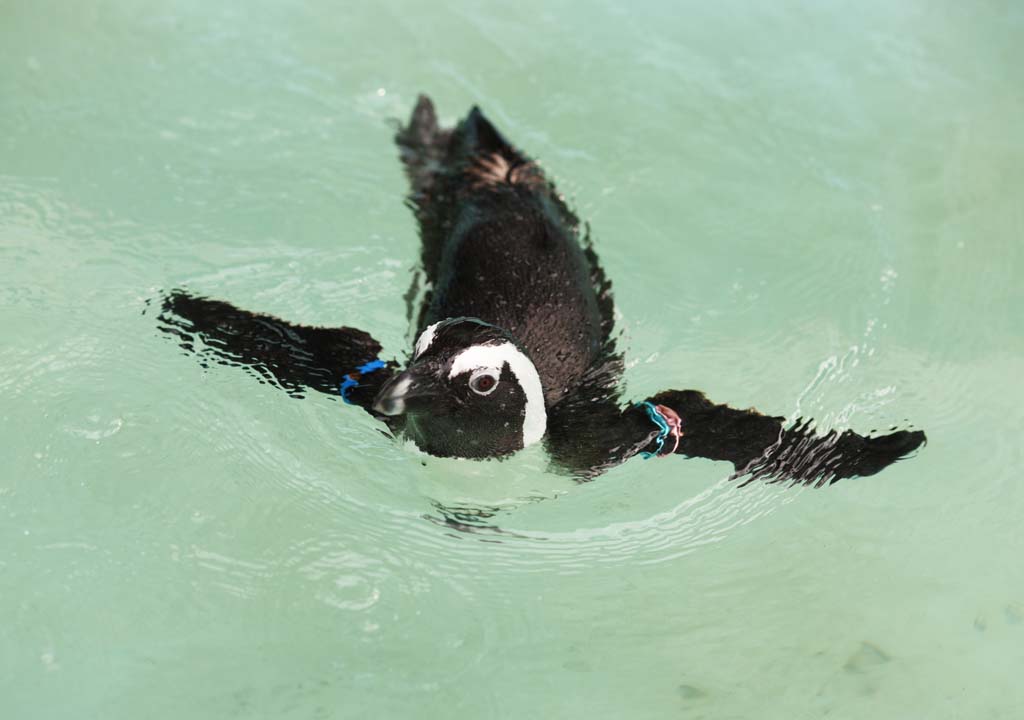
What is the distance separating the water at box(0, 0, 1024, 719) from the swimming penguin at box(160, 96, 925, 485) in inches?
4.1

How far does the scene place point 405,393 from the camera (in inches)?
99.9

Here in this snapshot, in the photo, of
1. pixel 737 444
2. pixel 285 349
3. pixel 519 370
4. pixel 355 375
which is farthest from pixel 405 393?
pixel 737 444

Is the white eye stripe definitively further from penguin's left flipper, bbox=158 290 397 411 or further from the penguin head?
penguin's left flipper, bbox=158 290 397 411

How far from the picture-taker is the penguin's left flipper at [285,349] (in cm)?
310

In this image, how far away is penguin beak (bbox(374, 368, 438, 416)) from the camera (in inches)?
99.2

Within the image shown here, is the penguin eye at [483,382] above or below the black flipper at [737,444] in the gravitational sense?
below

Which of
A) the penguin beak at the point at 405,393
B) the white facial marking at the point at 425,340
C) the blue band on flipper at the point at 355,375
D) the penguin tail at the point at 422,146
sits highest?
the penguin tail at the point at 422,146

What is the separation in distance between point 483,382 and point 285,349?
78cm

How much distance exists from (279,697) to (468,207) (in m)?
1.75

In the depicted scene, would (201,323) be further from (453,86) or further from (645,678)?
(453,86)

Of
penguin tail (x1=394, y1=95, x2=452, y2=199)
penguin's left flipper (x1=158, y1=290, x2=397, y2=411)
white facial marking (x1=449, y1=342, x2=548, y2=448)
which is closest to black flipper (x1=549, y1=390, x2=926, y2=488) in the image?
white facial marking (x1=449, y1=342, x2=548, y2=448)

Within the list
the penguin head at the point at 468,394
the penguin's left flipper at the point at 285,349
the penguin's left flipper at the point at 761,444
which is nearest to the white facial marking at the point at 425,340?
the penguin head at the point at 468,394

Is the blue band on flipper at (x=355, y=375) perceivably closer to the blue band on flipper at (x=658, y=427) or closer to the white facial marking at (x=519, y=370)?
the white facial marking at (x=519, y=370)

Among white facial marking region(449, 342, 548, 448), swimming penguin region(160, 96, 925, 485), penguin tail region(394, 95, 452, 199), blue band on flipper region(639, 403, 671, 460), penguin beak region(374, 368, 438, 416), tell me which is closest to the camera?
penguin beak region(374, 368, 438, 416)
